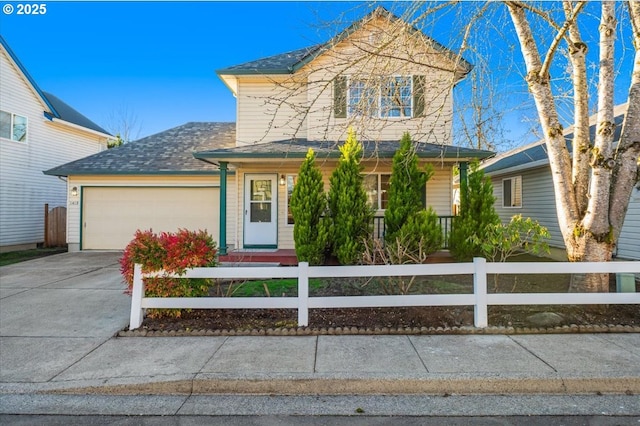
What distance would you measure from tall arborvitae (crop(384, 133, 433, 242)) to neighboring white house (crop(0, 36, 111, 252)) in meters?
14.1

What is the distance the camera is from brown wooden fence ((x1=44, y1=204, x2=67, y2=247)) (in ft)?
49.3

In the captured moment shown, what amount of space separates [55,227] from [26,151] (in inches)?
124

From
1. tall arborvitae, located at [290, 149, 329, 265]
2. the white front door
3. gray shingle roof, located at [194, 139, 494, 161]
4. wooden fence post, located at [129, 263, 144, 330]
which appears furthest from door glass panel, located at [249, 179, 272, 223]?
wooden fence post, located at [129, 263, 144, 330]

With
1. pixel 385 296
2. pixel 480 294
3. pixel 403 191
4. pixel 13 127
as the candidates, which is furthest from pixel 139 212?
pixel 480 294

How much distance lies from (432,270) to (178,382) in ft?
11.5

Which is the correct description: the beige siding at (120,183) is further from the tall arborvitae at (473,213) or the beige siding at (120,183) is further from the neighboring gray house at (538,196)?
the neighboring gray house at (538,196)

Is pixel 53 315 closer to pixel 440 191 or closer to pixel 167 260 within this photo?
pixel 167 260

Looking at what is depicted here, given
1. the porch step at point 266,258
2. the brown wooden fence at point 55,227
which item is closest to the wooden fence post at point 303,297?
the porch step at point 266,258

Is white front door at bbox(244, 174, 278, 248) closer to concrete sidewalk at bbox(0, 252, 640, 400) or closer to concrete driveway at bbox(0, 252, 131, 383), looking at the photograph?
concrete driveway at bbox(0, 252, 131, 383)

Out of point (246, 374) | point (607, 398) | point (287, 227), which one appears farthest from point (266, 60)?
point (607, 398)

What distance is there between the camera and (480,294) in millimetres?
5180

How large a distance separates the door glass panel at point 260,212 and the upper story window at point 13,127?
1026 centimetres

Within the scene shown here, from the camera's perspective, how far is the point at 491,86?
6.83 meters

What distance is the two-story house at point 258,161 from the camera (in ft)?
32.1
